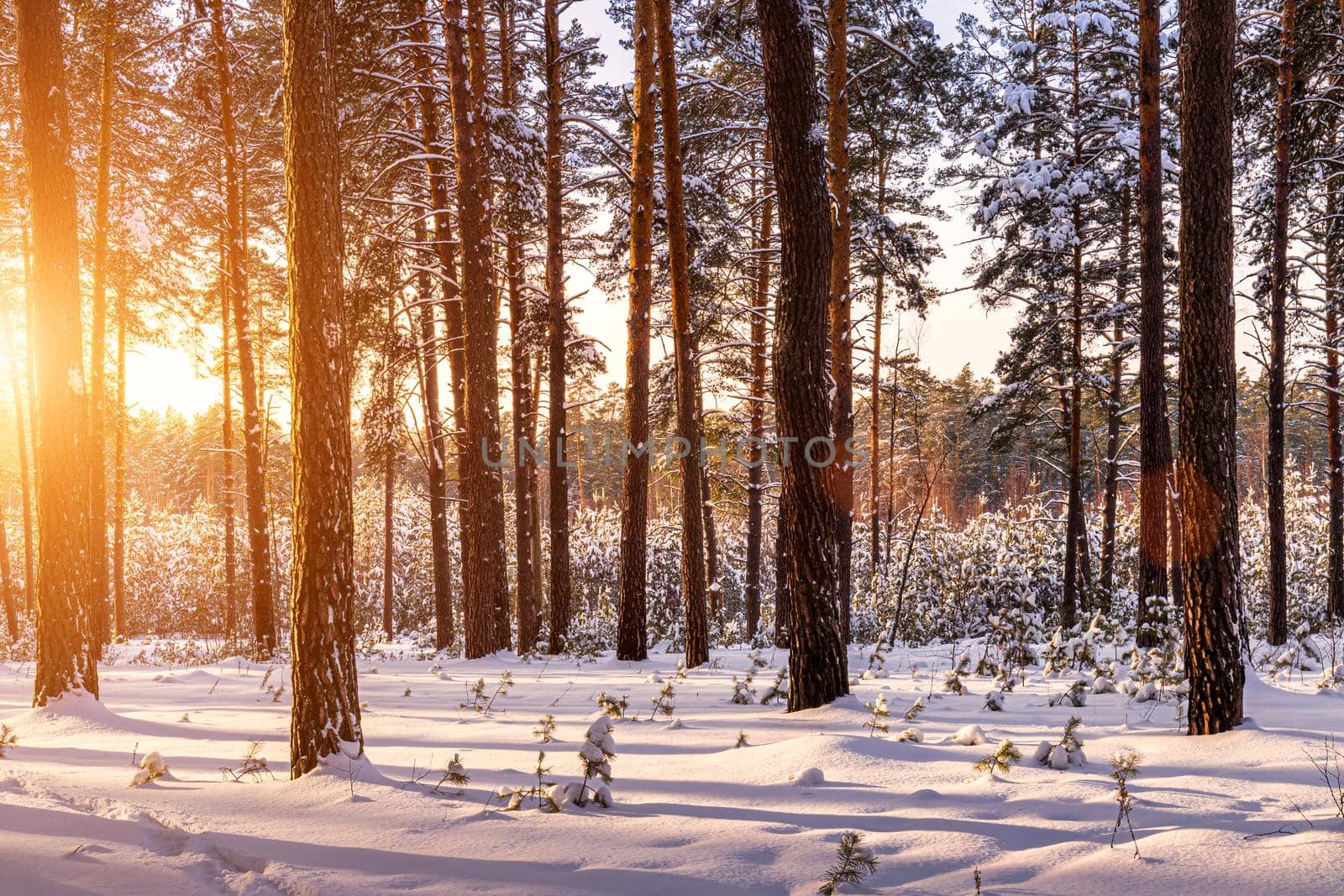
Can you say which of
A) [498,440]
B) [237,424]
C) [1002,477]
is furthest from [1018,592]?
[1002,477]

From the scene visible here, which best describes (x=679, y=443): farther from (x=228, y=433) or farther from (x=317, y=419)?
(x=228, y=433)

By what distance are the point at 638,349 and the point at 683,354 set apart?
64cm

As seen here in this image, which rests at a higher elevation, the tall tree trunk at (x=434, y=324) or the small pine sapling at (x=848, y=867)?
the tall tree trunk at (x=434, y=324)

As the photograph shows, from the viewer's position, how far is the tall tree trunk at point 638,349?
10008 millimetres

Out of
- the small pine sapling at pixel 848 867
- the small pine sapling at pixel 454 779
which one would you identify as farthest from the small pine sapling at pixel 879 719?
the small pine sapling at pixel 454 779

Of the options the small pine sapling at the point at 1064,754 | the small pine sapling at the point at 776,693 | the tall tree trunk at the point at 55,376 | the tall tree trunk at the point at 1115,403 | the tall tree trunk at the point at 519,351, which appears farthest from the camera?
the tall tree trunk at the point at 1115,403

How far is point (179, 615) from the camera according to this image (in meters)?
32.7

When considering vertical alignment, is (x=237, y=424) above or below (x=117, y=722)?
above

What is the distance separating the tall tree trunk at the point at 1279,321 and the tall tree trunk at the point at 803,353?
1075 centimetres

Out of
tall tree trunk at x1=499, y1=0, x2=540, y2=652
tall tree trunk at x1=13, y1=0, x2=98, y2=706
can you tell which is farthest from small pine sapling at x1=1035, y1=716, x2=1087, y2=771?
tall tree trunk at x1=499, y1=0, x2=540, y2=652

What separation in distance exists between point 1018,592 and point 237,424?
2484 cm

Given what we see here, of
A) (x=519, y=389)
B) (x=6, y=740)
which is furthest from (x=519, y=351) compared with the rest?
(x=6, y=740)

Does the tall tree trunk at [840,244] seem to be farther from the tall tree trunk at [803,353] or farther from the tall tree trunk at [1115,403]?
the tall tree trunk at [1115,403]

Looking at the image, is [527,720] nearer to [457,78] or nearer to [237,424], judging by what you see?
[457,78]
